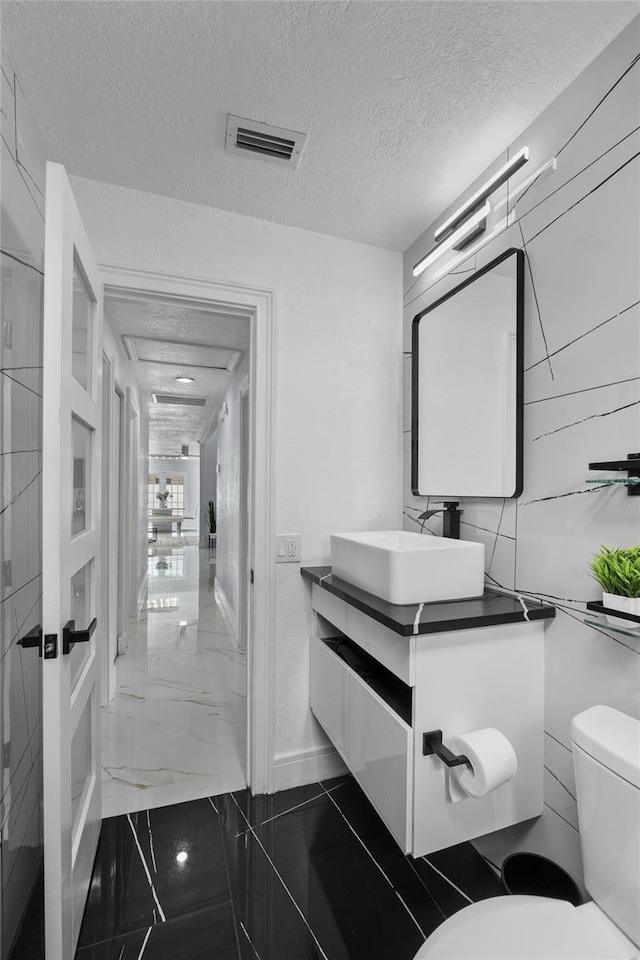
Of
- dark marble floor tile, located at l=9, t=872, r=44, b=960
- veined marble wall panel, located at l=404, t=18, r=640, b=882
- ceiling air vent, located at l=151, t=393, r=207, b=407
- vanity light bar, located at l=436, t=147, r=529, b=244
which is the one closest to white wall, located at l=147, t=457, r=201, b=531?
ceiling air vent, located at l=151, t=393, r=207, b=407

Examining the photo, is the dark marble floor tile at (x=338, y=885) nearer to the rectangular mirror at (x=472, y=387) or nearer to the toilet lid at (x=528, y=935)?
the toilet lid at (x=528, y=935)

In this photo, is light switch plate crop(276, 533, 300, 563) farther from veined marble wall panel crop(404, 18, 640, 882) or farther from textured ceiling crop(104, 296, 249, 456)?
textured ceiling crop(104, 296, 249, 456)

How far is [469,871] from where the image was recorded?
1.47m

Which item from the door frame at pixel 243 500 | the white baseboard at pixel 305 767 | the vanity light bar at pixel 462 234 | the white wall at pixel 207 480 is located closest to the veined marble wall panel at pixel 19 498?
the white baseboard at pixel 305 767

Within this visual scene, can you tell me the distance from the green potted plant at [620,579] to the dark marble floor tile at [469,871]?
3.36ft

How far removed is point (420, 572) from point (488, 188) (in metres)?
1.18

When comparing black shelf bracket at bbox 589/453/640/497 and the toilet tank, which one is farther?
black shelf bracket at bbox 589/453/640/497

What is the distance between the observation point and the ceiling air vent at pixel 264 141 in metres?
1.40

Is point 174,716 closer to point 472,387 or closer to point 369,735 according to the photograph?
point 369,735

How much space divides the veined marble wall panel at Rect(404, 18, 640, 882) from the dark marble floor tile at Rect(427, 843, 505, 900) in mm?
72

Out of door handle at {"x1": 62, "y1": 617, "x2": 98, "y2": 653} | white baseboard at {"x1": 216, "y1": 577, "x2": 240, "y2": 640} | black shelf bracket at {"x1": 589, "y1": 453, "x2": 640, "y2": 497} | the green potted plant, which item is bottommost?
white baseboard at {"x1": 216, "y1": 577, "x2": 240, "y2": 640}

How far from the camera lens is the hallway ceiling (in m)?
1.08

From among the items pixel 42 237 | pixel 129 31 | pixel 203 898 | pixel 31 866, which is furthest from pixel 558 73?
pixel 31 866

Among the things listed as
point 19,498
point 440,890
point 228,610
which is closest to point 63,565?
point 19,498
